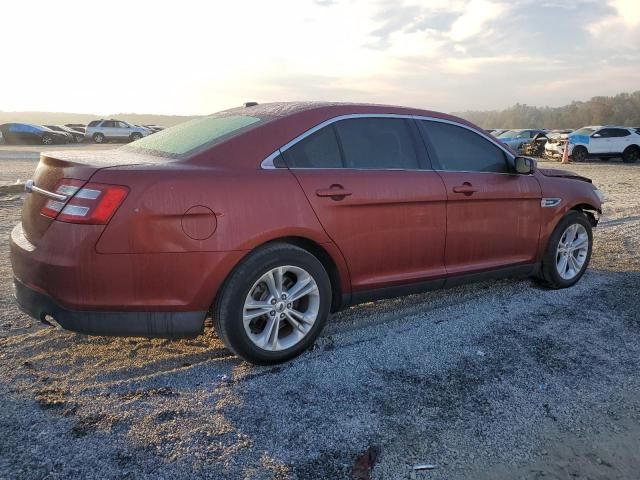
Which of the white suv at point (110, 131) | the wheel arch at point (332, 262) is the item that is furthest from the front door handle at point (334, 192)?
the white suv at point (110, 131)

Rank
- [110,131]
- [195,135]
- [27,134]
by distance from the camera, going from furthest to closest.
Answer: [110,131] < [27,134] < [195,135]

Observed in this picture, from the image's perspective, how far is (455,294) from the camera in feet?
15.7

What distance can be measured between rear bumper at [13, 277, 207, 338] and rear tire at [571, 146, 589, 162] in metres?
24.3

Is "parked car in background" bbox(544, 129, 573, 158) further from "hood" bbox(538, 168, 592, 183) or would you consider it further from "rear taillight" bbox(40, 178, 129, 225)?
"rear taillight" bbox(40, 178, 129, 225)

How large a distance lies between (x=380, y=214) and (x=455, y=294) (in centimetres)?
151

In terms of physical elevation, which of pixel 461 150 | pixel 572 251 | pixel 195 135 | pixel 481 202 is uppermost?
pixel 195 135

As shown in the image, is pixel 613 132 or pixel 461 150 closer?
pixel 461 150

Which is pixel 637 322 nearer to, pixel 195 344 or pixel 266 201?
pixel 266 201

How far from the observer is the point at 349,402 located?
2949 mm

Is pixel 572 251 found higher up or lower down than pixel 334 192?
lower down

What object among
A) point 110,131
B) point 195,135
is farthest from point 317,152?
point 110,131

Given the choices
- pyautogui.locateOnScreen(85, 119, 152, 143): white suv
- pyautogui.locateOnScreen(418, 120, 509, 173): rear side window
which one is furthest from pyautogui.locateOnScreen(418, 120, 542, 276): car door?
pyautogui.locateOnScreen(85, 119, 152, 143): white suv

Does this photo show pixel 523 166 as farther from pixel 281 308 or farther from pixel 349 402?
pixel 349 402

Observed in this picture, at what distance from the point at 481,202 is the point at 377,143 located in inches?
40.6
